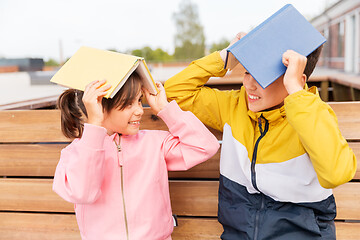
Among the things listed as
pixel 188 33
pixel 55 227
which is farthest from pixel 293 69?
pixel 188 33

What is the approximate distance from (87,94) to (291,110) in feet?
2.36

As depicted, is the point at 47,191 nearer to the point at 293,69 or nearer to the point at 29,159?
the point at 29,159

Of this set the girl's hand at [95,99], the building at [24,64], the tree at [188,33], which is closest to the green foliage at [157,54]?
the tree at [188,33]

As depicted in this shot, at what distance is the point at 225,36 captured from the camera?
155ft

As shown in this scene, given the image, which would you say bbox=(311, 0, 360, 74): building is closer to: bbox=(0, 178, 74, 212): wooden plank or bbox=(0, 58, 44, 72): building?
bbox=(0, 178, 74, 212): wooden plank

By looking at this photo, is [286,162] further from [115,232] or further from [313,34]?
[115,232]

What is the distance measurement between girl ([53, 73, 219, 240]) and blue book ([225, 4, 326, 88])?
14.3 inches

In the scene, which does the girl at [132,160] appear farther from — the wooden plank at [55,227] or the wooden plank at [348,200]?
the wooden plank at [348,200]

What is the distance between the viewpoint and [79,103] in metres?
1.41

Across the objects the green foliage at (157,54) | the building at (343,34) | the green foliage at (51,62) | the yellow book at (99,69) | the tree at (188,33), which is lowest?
the green foliage at (51,62)

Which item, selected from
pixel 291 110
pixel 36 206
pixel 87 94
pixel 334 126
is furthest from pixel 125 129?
pixel 36 206

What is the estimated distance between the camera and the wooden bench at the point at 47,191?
174 cm

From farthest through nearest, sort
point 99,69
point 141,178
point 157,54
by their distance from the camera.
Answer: point 157,54 < point 141,178 < point 99,69

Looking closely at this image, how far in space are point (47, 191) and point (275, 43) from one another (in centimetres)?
140
